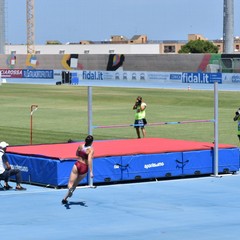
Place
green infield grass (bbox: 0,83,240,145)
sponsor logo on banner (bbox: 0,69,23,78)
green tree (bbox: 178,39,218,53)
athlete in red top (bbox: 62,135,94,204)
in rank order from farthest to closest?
green tree (bbox: 178,39,218,53) < sponsor logo on banner (bbox: 0,69,23,78) < green infield grass (bbox: 0,83,240,145) < athlete in red top (bbox: 62,135,94,204)

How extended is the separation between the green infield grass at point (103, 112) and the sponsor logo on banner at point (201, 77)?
7.76 m

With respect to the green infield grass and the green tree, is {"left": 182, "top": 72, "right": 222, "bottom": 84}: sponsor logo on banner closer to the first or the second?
the green infield grass

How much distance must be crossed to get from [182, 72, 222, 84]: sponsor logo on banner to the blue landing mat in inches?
2288

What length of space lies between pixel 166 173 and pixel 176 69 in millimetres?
79273

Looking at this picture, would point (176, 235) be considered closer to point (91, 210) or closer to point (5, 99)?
point (91, 210)

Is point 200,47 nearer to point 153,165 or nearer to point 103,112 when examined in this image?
point 103,112

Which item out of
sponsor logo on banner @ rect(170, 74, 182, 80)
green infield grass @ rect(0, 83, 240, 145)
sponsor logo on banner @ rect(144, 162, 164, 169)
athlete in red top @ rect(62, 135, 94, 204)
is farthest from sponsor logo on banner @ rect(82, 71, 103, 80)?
athlete in red top @ rect(62, 135, 94, 204)

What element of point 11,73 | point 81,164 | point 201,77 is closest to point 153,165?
point 81,164

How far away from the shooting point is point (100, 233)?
63.9 ft

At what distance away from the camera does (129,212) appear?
22.2m

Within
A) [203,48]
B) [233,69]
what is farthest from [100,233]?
[203,48]

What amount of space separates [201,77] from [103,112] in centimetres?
3197

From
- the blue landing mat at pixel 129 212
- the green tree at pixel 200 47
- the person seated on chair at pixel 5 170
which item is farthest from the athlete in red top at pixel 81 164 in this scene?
the green tree at pixel 200 47

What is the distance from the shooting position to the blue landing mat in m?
19.5
